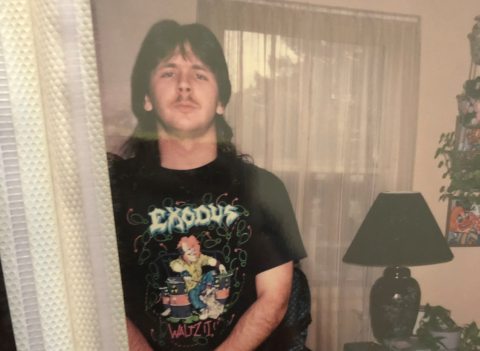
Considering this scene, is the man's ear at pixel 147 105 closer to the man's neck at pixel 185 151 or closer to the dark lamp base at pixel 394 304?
the man's neck at pixel 185 151

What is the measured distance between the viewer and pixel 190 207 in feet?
3.16

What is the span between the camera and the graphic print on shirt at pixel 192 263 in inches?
37.3

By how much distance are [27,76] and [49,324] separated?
1.21ft

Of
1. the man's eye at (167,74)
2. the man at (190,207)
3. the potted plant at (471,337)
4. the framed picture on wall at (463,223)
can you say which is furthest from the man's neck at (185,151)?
the potted plant at (471,337)

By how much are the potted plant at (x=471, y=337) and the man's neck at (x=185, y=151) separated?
→ 3.07 ft

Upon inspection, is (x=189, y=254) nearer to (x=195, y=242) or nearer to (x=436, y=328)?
(x=195, y=242)

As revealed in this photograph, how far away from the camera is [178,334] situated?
3.25ft

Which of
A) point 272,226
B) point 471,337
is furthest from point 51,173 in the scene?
point 471,337

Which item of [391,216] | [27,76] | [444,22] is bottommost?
[391,216]

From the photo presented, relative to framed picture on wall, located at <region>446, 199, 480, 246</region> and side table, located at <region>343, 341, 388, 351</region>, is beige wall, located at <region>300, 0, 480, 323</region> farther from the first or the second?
side table, located at <region>343, 341, 388, 351</region>

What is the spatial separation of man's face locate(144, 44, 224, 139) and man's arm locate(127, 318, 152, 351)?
45 centimetres

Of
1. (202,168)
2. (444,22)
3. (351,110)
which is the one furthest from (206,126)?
(444,22)

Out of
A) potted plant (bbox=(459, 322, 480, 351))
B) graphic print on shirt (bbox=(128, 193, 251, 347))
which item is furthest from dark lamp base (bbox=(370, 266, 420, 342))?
graphic print on shirt (bbox=(128, 193, 251, 347))

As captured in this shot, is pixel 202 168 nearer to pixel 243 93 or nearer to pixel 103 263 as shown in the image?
pixel 243 93
